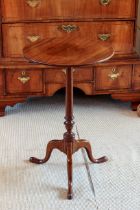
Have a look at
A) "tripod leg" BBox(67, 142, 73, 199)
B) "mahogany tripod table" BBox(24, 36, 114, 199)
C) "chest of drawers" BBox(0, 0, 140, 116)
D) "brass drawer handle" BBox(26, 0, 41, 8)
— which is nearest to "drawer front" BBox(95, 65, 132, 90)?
"chest of drawers" BBox(0, 0, 140, 116)

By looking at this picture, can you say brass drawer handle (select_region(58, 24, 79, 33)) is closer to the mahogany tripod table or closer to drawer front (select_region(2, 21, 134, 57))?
drawer front (select_region(2, 21, 134, 57))

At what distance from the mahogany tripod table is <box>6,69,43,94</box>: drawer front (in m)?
0.72

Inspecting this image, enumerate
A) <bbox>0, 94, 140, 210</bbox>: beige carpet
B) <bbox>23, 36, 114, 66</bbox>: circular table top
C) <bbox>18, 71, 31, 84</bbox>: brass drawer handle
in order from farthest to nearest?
<bbox>18, 71, 31, 84</bbox>: brass drawer handle, <bbox>0, 94, 140, 210</bbox>: beige carpet, <bbox>23, 36, 114, 66</bbox>: circular table top

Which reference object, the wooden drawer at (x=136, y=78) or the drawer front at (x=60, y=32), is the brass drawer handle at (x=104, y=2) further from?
the wooden drawer at (x=136, y=78)

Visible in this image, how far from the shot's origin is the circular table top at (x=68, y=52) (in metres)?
1.78

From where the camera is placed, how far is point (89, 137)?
263cm

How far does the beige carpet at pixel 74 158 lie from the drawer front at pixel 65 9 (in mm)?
781

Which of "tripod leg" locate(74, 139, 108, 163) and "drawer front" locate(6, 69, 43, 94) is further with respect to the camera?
"drawer front" locate(6, 69, 43, 94)

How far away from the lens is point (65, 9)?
2676 mm

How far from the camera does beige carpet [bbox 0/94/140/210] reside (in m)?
1.98

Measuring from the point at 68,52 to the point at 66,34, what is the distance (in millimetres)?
896

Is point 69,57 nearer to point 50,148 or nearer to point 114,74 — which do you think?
point 50,148

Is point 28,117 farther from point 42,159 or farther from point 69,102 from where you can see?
point 69,102

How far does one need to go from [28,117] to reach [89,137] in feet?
1.88
